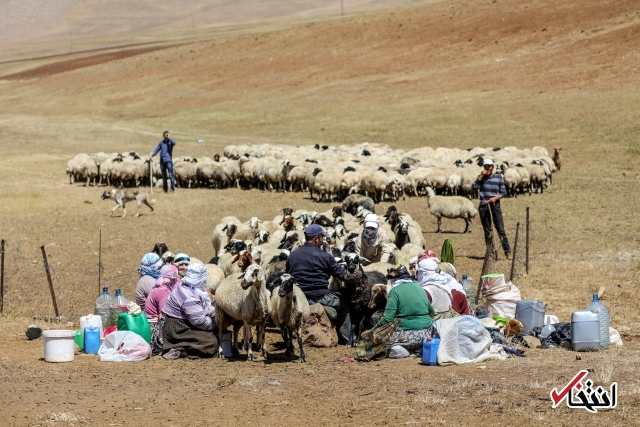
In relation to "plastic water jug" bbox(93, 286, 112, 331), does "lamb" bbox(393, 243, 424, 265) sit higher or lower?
higher

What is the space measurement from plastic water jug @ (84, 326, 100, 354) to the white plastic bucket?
467mm

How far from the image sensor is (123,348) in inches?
440

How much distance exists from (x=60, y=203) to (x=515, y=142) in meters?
19.4

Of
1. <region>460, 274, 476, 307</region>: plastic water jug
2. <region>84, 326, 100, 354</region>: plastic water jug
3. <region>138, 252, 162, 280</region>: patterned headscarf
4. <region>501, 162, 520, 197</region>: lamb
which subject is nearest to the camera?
<region>84, 326, 100, 354</region>: plastic water jug

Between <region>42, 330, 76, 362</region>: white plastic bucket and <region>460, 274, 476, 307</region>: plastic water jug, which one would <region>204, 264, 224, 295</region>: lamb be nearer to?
<region>42, 330, 76, 362</region>: white plastic bucket

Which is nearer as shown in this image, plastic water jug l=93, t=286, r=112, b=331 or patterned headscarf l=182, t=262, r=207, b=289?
patterned headscarf l=182, t=262, r=207, b=289

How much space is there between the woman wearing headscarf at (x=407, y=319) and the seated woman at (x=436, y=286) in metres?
0.46

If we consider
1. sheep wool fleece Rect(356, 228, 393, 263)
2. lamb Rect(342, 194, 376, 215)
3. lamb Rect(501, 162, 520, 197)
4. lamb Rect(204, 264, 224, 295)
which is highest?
lamb Rect(501, 162, 520, 197)

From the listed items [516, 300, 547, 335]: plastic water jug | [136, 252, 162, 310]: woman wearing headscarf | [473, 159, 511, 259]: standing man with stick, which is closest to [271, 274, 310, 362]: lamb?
[136, 252, 162, 310]: woman wearing headscarf

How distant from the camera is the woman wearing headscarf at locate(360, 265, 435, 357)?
10.9 meters

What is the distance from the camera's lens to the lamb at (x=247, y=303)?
35.6 feet

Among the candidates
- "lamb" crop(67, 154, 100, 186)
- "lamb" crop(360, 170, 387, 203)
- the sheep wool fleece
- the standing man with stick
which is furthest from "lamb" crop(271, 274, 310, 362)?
"lamb" crop(67, 154, 100, 186)

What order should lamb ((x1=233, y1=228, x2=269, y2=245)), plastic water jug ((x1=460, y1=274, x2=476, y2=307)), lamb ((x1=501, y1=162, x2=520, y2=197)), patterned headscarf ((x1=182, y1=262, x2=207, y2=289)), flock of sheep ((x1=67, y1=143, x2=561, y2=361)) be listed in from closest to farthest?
patterned headscarf ((x1=182, y1=262, x2=207, y2=289))
flock of sheep ((x1=67, y1=143, x2=561, y2=361))
plastic water jug ((x1=460, y1=274, x2=476, y2=307))
lamb ((x1=233, y1=228, x2=269, y2=245))
lamb ((x1=501, y1=162, x2=520, y2=197))

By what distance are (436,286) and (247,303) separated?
237 centimetres
